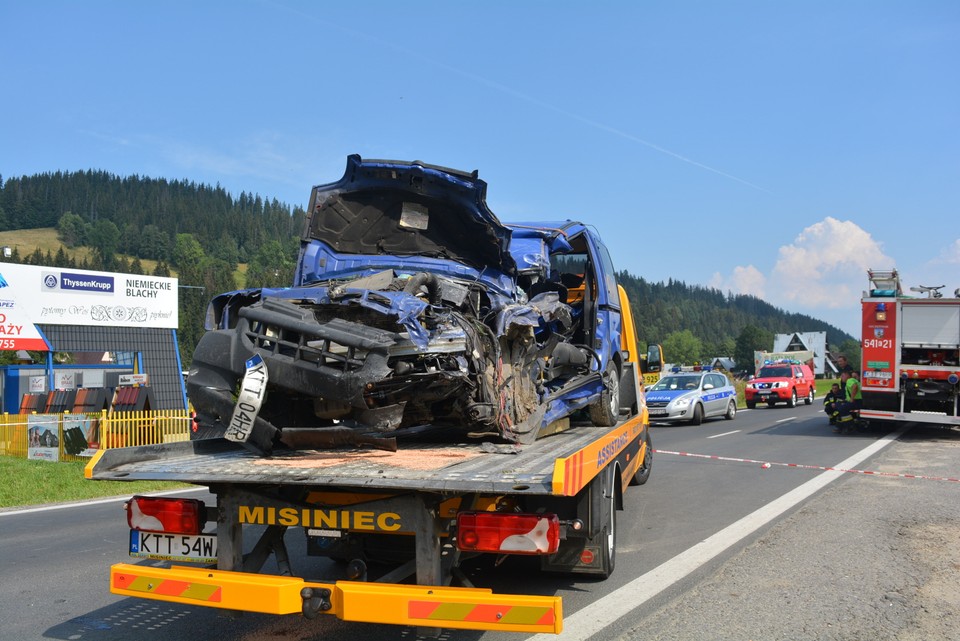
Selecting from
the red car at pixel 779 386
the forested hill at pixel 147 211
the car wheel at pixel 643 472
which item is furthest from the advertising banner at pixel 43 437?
the forested hill at pixel 147 211

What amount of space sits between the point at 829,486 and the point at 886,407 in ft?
27.6

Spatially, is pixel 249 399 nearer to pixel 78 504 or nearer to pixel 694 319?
pixel 78 504

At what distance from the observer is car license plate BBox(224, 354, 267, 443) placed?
4.50 metres

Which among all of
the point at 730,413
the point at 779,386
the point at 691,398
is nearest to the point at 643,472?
the point at 691,398

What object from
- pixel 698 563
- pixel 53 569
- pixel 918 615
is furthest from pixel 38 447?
pixel 918 615

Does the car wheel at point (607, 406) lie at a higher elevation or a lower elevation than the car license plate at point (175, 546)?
higher

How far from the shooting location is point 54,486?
12039 millimetres

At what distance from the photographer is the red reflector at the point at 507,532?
4.04 m

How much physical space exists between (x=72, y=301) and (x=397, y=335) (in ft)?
88.6

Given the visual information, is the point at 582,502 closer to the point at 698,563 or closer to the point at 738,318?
the point at 698,563

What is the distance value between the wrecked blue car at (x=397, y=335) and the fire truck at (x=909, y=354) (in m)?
11.9

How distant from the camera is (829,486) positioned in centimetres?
1033

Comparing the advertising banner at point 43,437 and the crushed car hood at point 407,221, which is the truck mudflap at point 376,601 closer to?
the crushed car hood at point 407,221

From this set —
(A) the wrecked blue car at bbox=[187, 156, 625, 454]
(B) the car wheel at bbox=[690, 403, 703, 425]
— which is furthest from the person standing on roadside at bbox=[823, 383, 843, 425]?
(A) the wrecked blue car at bbox=[187, 156, 625, 454]
